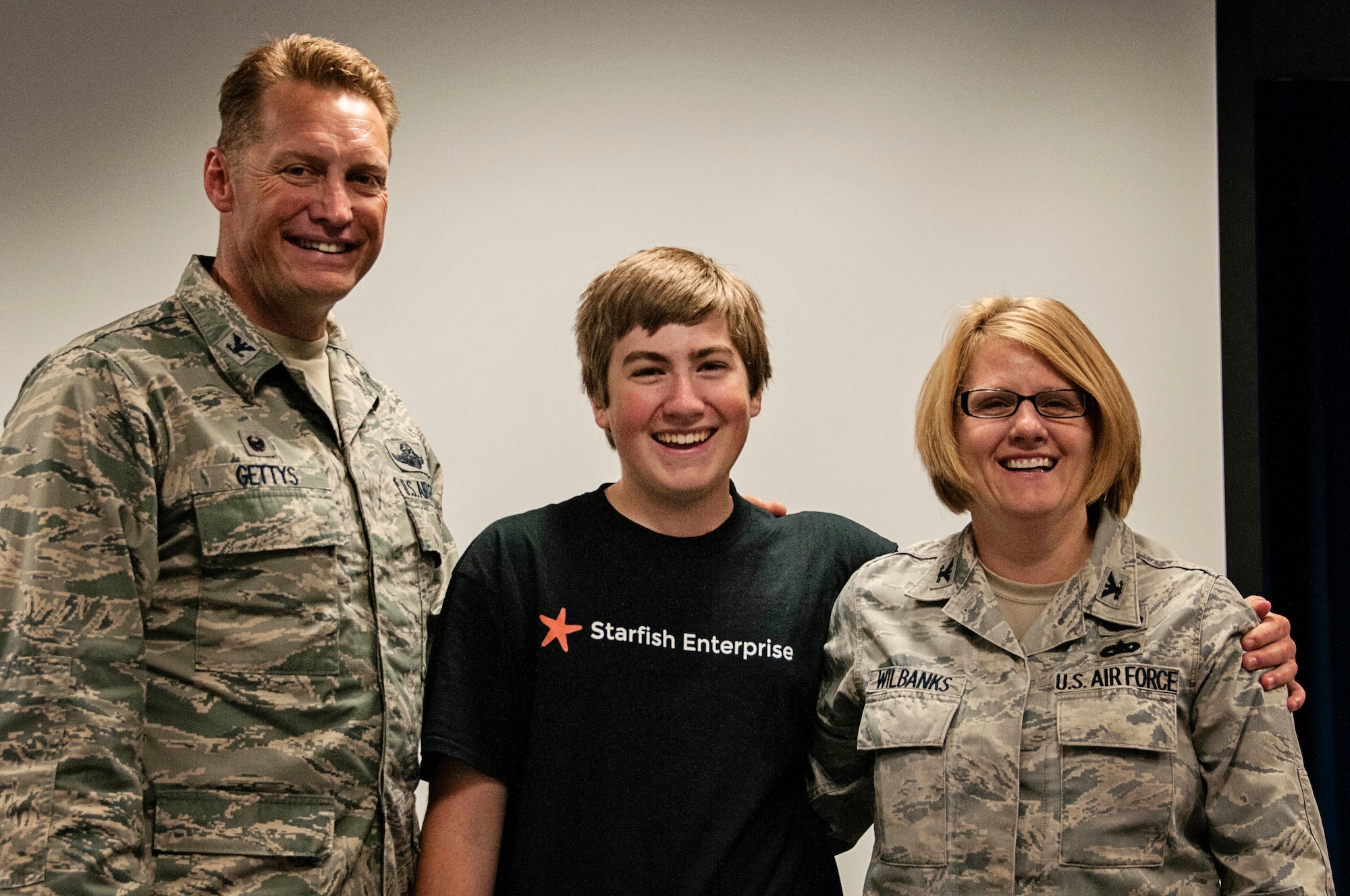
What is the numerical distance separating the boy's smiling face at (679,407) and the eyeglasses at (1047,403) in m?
0.38

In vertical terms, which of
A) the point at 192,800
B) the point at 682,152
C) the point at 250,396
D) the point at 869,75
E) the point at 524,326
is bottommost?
the point at 192,800

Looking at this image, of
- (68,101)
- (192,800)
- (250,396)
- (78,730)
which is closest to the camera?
(78,730)

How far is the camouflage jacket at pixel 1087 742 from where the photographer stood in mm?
1356

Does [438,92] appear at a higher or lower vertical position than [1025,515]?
higher

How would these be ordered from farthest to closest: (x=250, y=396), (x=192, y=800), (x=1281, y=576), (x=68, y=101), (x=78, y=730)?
(x=1281, y=576) → (x=68, y=101) → (x=250, y=396) → (x=192, y=800) → (x=78, y=730)

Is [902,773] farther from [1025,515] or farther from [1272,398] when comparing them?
[1272,398]

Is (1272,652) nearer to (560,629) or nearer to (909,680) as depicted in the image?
(909,680)

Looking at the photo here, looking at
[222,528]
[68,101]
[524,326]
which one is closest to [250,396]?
[222,528]

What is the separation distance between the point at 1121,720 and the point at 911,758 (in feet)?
0.94

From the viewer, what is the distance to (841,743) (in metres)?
1.62

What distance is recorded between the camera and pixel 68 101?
2461mm

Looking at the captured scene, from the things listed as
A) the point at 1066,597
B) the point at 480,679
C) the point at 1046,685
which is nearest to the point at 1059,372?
the point at 1066,597

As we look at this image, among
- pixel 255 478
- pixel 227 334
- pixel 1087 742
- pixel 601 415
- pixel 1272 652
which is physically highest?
pixel 227 334

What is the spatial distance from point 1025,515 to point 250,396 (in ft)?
3.84
